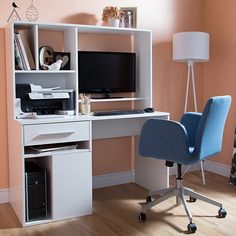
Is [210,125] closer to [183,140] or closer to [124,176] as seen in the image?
[183,140]

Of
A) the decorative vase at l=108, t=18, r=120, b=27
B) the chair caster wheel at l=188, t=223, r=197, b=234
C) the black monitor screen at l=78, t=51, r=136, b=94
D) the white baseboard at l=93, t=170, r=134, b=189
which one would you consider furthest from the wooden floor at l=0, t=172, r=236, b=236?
the decorative vase at l=108, t=18, r=120, b=27

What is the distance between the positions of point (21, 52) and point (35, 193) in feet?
3.56

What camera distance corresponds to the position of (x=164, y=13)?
406cm

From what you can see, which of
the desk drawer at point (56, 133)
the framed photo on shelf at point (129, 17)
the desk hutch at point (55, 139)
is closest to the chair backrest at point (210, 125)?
the desk hutch at point (55, 139)

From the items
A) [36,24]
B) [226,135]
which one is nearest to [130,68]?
[36,24]

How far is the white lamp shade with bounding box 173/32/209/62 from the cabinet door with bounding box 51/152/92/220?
1460 mm

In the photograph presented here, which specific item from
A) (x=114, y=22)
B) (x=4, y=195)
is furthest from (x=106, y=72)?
(x=4, y=195)

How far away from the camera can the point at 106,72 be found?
11.9 ft

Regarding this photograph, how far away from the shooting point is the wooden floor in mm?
2762

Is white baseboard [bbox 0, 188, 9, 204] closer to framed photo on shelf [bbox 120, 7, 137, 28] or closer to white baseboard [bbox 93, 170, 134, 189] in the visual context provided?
white baseboard [bbox 93, 170, 134, 189]

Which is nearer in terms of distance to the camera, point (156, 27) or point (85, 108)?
point (85, 108)

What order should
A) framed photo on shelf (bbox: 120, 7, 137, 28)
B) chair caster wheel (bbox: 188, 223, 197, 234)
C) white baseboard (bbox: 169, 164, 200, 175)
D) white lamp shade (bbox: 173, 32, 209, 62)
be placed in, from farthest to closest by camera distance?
1. white baseboard (bbox: 169, 164, 200, 175)
2. white lamp shade (bbox: 173, 32, 209, 62)
3. framed photo on shelf (bbox: 120, 7, 137, 28)
4. chair caster wheel (bbox: 188, 223, 197, 234)

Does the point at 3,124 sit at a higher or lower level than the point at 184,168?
higher

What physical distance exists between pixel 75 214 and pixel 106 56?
4.75ft
